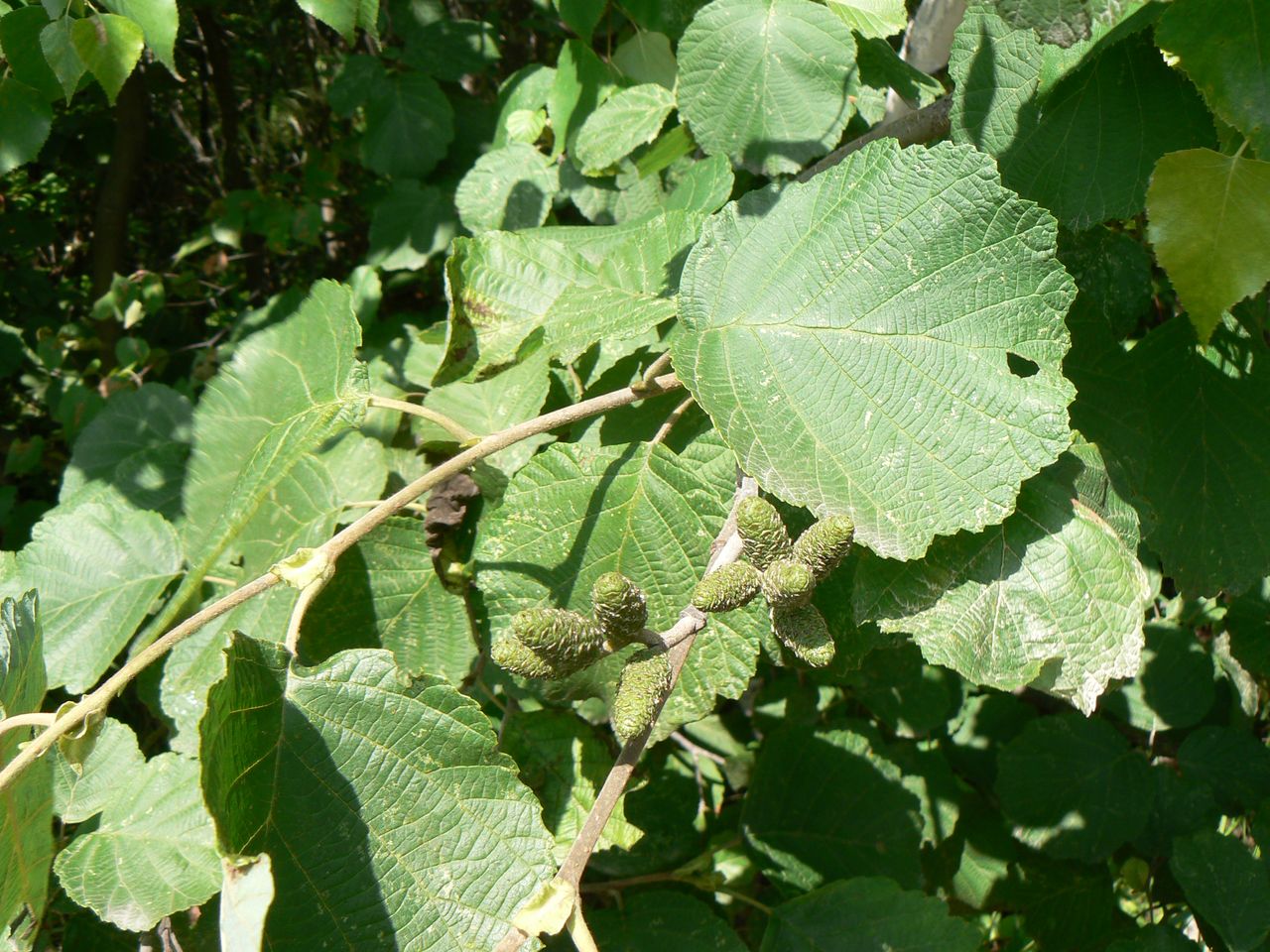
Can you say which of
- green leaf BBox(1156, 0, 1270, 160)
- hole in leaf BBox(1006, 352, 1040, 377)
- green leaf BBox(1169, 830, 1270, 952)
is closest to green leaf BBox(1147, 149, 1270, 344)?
green leaf BBox(1156, 0, 1270, 160)

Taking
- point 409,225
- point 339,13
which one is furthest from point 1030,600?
point 409,225

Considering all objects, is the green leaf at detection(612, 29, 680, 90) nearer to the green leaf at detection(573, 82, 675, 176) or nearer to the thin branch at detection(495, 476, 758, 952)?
the green leaf at detection(573, 82, 675, 176)

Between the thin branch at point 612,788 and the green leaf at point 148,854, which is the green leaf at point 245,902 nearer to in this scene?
the thin branch at point 612,788

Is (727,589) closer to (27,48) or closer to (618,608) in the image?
(618,608)

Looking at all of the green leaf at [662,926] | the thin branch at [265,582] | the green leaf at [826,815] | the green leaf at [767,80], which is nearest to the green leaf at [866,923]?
the green leaf at [662,926]

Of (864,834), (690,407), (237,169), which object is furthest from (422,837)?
(237,169)

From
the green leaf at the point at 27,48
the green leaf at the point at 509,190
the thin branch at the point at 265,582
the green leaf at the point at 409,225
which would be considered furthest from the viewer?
the green leaf at the point at 409,225

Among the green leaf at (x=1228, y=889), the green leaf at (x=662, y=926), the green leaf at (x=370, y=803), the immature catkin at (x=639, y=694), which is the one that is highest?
the immature catkin at (x=639, y=694)
